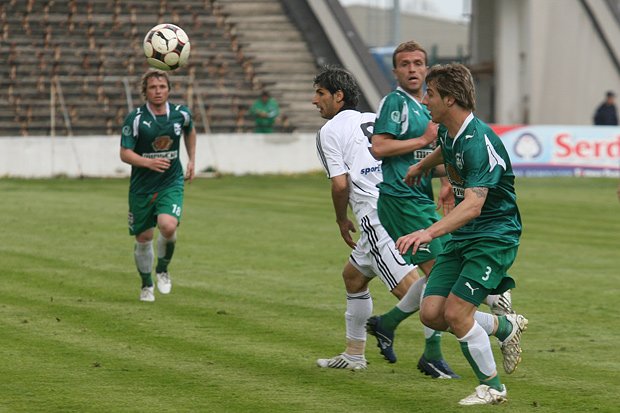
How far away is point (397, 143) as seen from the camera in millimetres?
8805

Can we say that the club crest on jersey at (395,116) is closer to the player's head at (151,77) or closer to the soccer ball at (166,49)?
the player's head at (151,77)

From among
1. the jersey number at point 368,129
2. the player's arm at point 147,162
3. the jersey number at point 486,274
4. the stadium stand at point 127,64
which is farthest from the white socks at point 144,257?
the stadium stand at point 127,64

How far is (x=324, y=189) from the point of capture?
2731 cm

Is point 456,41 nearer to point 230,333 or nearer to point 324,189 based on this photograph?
point 324,189

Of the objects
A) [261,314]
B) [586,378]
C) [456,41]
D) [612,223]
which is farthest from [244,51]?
[456,41]

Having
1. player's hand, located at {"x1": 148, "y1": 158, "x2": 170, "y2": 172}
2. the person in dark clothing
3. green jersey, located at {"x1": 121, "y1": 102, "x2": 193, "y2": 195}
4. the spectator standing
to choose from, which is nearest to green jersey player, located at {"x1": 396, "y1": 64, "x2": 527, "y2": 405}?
player's hand, located at {"x1": 148, "y1": 158, "x2": 170, "y2": 172}

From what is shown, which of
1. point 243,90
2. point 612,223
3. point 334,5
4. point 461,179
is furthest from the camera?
point 334,5

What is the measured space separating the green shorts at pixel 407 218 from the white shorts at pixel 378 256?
0.18ft

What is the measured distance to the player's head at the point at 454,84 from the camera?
7.59 m

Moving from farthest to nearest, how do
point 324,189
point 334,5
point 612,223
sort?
point 334,5 → point 324,189 → point 612,223

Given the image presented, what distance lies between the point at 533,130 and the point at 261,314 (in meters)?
20.5

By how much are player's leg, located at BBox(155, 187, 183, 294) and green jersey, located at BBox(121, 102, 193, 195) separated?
0.13 m

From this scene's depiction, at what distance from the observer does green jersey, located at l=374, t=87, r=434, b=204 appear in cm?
890

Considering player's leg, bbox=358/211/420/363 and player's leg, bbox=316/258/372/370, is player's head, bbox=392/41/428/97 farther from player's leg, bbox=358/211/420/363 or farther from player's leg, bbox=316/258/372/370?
player's leg, bbox=316/258/372/370
